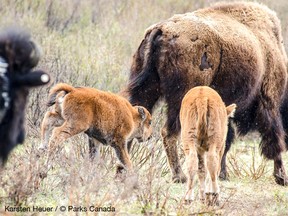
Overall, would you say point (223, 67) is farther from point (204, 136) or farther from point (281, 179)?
point (204, 136)

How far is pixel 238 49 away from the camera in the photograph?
10.5 metres

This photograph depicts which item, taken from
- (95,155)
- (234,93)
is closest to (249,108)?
(234,93)

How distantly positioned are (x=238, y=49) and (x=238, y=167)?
1.76 metres

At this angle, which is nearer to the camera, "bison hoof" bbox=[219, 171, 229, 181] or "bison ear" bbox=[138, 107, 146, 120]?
"bison ear" bbox=[138, 107, 146, 120]

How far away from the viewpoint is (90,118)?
8938 mm

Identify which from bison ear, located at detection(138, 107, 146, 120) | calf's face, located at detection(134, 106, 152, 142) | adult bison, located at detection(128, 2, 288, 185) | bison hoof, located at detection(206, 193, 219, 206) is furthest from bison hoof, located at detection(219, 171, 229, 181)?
bison hoof, located at detection(206, 193, 219, 206)

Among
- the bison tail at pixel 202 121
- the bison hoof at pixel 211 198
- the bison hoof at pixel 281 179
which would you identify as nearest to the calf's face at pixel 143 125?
the bison tail at pixel 202 121

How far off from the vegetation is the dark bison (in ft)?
4.50

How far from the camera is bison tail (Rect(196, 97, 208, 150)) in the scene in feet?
26.7

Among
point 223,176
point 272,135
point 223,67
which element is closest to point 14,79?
point 223,67

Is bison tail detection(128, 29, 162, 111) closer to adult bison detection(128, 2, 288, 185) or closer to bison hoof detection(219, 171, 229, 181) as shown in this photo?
adult bison detection(128, 2, 288, 185)

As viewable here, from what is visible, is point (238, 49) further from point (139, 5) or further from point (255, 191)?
point (139, 5)

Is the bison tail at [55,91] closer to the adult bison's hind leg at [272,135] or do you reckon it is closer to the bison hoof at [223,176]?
the bison hoof at [223,176]

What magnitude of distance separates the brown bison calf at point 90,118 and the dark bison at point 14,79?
118 inches
